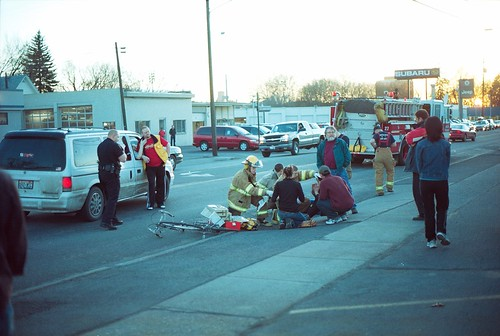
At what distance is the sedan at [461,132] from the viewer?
53688 millimetres

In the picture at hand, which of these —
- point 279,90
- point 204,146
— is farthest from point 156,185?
point 279,90

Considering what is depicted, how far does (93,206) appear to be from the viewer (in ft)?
42.6

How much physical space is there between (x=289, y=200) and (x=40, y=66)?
3937 inches

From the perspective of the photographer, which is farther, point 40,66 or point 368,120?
point 40,66

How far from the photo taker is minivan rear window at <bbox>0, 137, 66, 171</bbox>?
12.4m

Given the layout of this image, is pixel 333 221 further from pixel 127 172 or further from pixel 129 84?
pixel 129 84

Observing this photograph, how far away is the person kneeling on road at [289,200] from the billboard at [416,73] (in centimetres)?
5401

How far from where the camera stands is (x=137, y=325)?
6.04 meters

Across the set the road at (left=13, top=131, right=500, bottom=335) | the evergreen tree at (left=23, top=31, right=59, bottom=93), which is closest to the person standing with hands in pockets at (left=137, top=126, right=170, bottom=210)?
the road at (left=13, top=131, right=500, bottom=335)

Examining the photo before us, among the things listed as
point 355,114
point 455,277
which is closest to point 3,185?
point 455,277

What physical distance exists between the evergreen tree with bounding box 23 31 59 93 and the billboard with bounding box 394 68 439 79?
196ft

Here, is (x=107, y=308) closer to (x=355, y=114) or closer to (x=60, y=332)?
(x=60, y=332)

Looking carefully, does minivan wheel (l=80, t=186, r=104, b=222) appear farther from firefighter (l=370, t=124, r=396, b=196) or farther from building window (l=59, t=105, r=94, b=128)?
building window (l=59, t=105, r=94, b=128)

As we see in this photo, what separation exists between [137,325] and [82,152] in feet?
24.1
